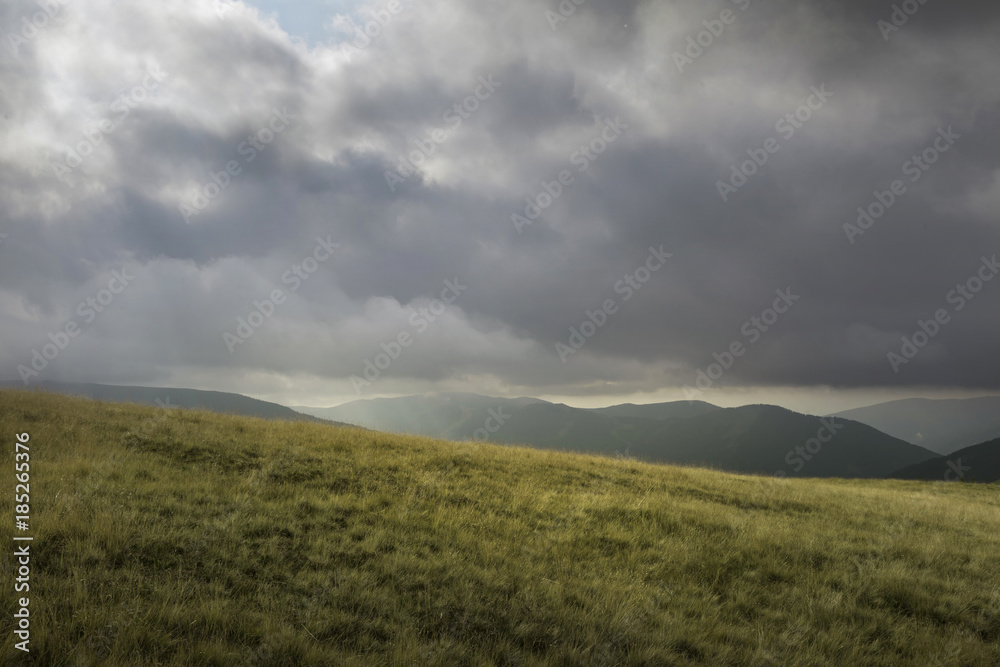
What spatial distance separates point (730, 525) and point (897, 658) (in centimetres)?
544

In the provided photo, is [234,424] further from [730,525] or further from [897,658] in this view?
[897,658]

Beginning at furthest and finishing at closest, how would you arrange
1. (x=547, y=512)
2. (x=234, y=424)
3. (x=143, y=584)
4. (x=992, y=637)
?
(x=234, y=424)
(x=547, y=512)
(x=992, y=637)
(x=143, y=584)

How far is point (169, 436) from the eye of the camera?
13422 millimetres

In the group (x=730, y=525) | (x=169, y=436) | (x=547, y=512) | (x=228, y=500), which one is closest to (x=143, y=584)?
(x=228, y=500)

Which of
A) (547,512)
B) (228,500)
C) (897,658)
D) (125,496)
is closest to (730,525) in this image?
(547,512)

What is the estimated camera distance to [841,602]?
8016 millimetres

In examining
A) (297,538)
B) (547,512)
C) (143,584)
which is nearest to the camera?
(143,584)

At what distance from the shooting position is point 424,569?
732 centimetres

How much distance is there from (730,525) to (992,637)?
4.85 metres

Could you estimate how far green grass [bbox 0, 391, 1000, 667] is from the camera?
5297 millimetres

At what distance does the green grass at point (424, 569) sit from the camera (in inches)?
209

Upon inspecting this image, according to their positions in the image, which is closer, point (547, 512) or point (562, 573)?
point (562, 573)

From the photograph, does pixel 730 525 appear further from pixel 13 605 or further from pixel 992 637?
pixel 13 605

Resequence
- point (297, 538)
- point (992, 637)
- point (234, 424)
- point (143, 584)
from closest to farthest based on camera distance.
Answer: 1. point (143, 584)
2. point (992, 637)
3. point (297, 538)
4. point (234, 424)
